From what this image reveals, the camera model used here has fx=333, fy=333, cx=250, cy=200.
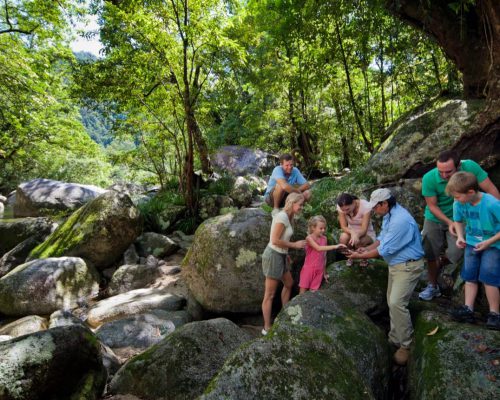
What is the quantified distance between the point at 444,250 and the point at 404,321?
181cm

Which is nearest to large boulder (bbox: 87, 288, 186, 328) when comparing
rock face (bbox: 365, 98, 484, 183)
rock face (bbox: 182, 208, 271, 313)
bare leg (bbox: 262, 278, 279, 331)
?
rock face (bbox: 182, 208, 271, 313)

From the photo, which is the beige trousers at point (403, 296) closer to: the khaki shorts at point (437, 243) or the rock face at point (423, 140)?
the khaki shorts at point (437, 243)

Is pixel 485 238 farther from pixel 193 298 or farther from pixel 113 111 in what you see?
pixel 113 111

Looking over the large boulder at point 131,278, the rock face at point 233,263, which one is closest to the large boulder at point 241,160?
the large boulder at point 131,278

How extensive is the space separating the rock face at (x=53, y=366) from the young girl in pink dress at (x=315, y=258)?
106 inches

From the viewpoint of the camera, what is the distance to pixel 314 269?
454 cm

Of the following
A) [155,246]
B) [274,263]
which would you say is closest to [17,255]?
[155,246]

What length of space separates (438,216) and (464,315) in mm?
1318

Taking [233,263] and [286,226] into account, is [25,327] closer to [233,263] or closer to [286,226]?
[233,263]


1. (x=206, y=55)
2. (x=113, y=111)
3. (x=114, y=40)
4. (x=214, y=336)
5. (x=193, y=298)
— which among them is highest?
(x=114, y=40)

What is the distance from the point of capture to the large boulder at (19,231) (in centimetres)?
1109

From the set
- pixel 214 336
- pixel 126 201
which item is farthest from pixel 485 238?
pixel 126 201

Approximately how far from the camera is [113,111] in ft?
40.4

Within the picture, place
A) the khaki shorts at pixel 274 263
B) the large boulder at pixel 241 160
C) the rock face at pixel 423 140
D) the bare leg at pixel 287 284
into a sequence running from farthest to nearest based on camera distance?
the large boulder at pixel 241 160, the rock face at pixel 423 140, the bare leg at pixel 287 284, the khaki shorts at pixel 274 263
